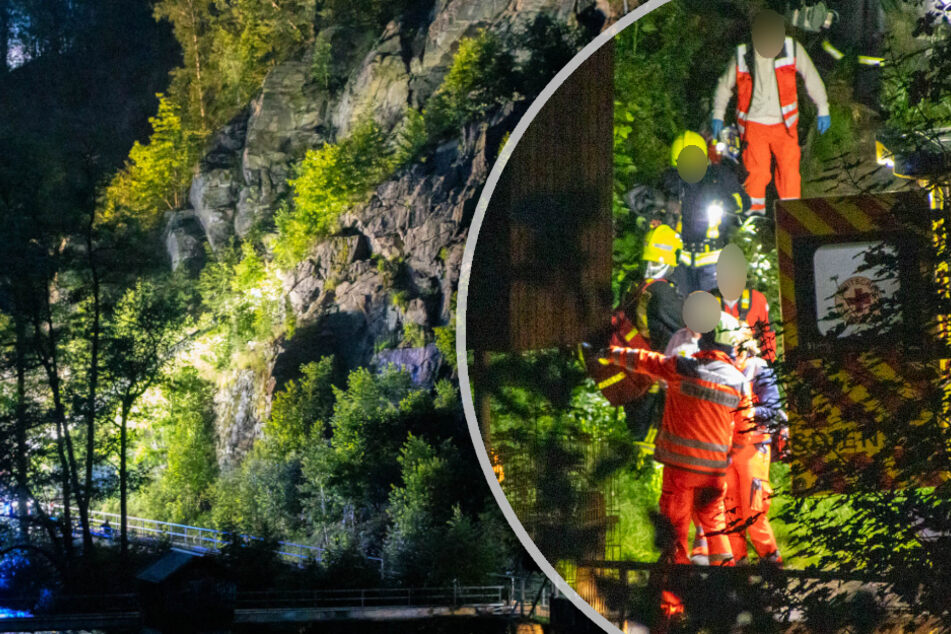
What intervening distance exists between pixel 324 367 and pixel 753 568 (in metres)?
2.34

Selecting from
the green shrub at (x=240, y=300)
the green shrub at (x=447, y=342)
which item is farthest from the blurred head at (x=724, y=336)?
A: the green shrub at (x=240, y=300)

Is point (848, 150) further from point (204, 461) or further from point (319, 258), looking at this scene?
point (204, 461)

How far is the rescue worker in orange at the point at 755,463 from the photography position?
339 centimetres

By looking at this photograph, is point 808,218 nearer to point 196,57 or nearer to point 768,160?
point 768,160

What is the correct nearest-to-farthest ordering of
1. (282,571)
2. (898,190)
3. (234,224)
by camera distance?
(898,190) → (282,571) → (234,224)

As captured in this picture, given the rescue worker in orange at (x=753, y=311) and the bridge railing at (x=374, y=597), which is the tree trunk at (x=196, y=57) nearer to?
the bridge railing at (x=374, y=597)

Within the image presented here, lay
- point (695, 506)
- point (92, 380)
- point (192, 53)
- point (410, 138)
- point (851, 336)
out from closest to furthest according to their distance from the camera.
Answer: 1. point (851, 336)
2. point (695, 506)
3. point (92, 380)
4. point (410, 138)
5. point (192, 53)

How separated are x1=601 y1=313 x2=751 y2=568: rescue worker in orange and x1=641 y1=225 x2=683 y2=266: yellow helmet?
1.00ft

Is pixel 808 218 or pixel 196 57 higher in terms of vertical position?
pixel 196 57

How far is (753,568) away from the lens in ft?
11.4

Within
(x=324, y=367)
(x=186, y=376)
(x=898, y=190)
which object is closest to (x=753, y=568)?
(x=898, y=190)

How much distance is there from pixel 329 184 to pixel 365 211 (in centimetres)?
24

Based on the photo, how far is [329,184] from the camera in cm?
493

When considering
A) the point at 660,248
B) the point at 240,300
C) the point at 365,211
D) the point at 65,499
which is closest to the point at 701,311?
the point at 660,248
